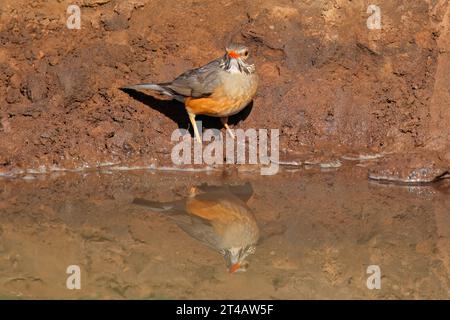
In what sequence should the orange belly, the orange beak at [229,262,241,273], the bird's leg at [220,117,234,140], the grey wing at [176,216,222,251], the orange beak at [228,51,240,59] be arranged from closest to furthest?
the orange beak at [229,262,241,273] → the grey wing at [176,216,222,251] → the orange beak at [228,51,240,59] → the orange belly → the bird's leg at [220,117,234,140]

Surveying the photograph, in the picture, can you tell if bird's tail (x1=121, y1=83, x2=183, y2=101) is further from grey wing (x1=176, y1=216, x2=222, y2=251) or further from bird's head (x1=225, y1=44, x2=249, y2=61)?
grey wing (x1=176, y1=216, x2=222, y2=251)

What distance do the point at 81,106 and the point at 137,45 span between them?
0.94m

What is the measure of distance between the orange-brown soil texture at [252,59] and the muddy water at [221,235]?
648 mm

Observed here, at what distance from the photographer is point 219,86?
8703 millimetres

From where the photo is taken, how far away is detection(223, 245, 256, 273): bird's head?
627 cm

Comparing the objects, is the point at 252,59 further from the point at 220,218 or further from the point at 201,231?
the point at 201,231

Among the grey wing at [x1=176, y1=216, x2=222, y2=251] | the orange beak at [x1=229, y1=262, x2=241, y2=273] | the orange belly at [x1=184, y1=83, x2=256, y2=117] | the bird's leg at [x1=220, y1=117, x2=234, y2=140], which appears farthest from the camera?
the bird's leg at [x1=220, y1=117, x2=234, y2=140]

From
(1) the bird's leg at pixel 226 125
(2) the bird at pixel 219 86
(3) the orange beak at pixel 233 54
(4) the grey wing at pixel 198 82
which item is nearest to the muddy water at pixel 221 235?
(1) the bird's leg at pixel 226 125

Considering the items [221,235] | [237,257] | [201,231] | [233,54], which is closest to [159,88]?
[233,54]

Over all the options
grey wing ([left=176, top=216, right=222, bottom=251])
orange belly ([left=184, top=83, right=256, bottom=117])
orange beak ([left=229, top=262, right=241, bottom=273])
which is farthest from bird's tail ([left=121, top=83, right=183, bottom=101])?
orange beak ([left=229, top=262, right=241, bottom=273])

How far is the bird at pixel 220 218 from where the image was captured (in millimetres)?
6711

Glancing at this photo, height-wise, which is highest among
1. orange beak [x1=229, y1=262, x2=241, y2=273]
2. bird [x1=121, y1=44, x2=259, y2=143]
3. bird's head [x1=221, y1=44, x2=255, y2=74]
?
bird's head [x1=221, y1=44, x2=255, y2=74]

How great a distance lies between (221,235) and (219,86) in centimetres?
220

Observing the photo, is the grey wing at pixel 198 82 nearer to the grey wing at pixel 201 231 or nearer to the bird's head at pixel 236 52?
the bird's head at pixel 236 52
